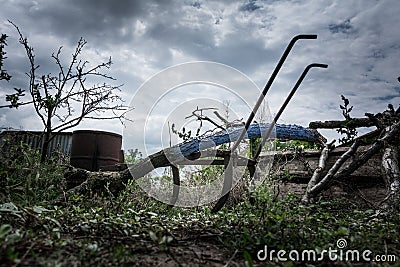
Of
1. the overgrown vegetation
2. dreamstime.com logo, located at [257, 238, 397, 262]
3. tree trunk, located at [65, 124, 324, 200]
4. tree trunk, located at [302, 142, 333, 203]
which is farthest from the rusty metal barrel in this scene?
dreamstime.com logo, located at [257, 238, 397, 262]

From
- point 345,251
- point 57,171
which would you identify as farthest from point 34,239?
Result: point 57,171

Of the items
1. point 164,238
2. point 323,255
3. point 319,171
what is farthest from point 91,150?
point 323,255

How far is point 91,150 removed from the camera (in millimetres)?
6035

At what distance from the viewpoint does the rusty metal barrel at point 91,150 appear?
599 centimetres

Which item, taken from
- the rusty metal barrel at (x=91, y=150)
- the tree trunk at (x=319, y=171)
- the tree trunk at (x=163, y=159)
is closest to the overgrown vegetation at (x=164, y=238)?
the tree trunk at (x=319, y=171)

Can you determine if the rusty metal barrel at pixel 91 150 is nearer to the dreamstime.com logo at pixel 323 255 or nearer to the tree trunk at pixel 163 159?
the tree trunk at pixel 163 159

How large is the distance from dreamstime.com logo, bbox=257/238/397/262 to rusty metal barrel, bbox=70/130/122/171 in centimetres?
494

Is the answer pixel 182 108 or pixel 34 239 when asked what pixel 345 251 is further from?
pixel 182 108

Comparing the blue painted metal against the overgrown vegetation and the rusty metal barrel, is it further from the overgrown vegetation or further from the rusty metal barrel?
the rusty metal barrel

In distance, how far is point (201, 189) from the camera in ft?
15.4

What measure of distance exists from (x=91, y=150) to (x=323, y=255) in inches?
205

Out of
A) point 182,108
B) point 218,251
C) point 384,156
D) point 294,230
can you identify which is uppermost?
point 182,108

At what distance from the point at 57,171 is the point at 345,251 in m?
3.82

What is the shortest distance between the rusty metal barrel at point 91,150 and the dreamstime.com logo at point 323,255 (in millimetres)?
4939
